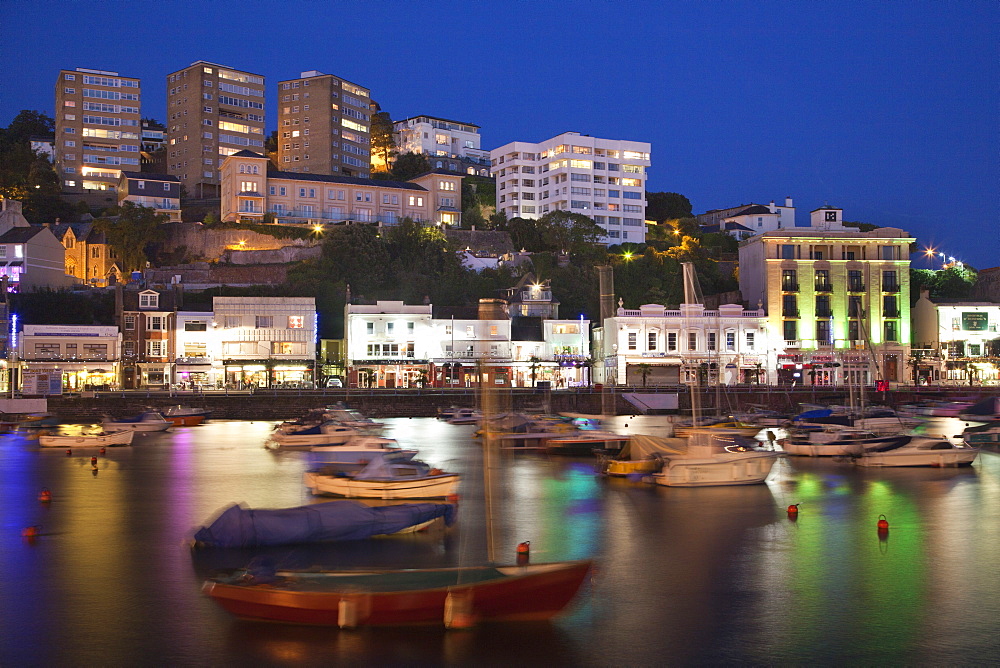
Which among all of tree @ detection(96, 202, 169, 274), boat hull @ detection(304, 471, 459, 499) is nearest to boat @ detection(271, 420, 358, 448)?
boat hull @ detection(304, 471, 459, 499)

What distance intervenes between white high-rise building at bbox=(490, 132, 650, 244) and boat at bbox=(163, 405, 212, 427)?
62.2 meters

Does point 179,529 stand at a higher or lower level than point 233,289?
lower

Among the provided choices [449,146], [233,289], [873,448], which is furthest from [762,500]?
[449,146]

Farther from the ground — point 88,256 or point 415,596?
point 88,256

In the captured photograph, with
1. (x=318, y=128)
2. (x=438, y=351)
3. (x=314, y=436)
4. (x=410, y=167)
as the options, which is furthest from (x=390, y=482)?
(x=410, y=167)

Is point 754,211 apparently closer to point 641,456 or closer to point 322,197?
point 322,197

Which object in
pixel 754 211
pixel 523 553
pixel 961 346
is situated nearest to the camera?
pixel 523 553

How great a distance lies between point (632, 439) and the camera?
3581cm

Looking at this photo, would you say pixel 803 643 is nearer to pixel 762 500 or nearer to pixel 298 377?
pixel 762 500

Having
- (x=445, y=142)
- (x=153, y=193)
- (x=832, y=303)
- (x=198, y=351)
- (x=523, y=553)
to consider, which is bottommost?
(x=523, y=553)

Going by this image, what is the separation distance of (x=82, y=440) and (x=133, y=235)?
4850cm

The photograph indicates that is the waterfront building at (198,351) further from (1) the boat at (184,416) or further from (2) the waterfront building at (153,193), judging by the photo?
(2) the waterfront building at (153,193)

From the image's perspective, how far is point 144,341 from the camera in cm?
7306

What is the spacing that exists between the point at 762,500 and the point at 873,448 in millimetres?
13545
